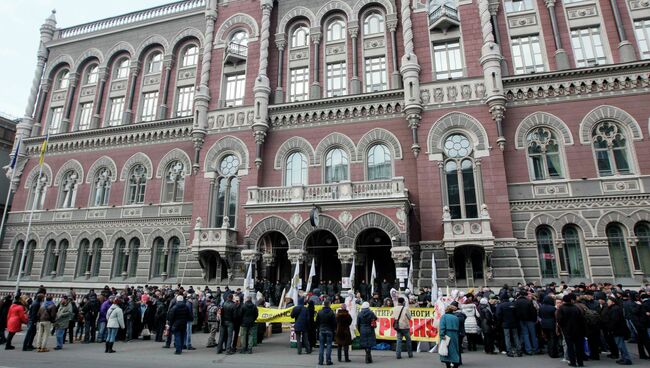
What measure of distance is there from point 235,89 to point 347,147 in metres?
10.7

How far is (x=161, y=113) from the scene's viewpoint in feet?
105

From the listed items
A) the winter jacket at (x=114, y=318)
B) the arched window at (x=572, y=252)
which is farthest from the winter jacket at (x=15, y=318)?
the arched window at (x=572, y=252)

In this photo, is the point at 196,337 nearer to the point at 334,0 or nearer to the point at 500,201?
the point at 500,201

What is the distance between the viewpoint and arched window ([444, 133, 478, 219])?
23219mm

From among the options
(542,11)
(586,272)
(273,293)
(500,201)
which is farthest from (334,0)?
(586,272)

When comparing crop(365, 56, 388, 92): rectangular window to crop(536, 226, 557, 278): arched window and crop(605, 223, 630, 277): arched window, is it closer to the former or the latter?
crop(536, 226, 557, 278): arched window

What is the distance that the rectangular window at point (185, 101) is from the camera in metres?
32.2

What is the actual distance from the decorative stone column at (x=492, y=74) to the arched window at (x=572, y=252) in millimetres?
5969

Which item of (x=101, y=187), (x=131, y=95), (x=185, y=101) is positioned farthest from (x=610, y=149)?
(x=101, y=187)

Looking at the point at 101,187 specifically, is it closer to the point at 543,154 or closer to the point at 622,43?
the point at 543,154

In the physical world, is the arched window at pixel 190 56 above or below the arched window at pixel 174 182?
above

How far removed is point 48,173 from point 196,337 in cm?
2581

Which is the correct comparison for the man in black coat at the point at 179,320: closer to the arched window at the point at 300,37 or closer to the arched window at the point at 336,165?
the arched window at the point at 336,165

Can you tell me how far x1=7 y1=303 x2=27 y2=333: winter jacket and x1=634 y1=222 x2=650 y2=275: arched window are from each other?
2842 centimetres
